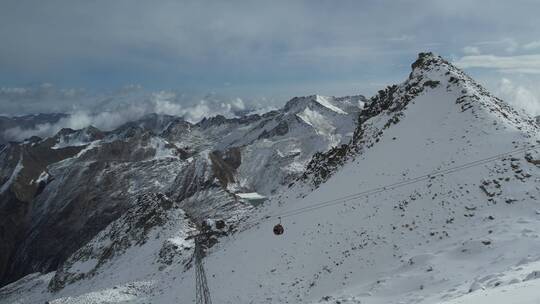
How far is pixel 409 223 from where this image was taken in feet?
124

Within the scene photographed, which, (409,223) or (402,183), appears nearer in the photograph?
(409,223)

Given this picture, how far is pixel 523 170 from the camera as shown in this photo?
3788 cm

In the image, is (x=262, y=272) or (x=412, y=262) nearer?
(x=412, y=262)

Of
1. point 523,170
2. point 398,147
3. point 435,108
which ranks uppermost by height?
point 435,108

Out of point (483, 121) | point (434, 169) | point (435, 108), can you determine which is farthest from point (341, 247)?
point (435, 108)

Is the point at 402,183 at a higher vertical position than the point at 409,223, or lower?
higher

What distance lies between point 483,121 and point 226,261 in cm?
3269

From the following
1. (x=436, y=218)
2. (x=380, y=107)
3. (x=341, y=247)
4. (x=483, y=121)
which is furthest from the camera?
(x=380, y=107)

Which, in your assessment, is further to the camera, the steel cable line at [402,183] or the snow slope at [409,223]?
the steel cable line at [402,183]

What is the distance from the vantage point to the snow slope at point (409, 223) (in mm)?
29091

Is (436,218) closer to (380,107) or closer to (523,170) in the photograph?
(523,170)

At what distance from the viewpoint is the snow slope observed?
2909 centimetres

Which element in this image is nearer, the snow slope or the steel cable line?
the snow slope

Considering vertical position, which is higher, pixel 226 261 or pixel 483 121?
pixel 483 121
